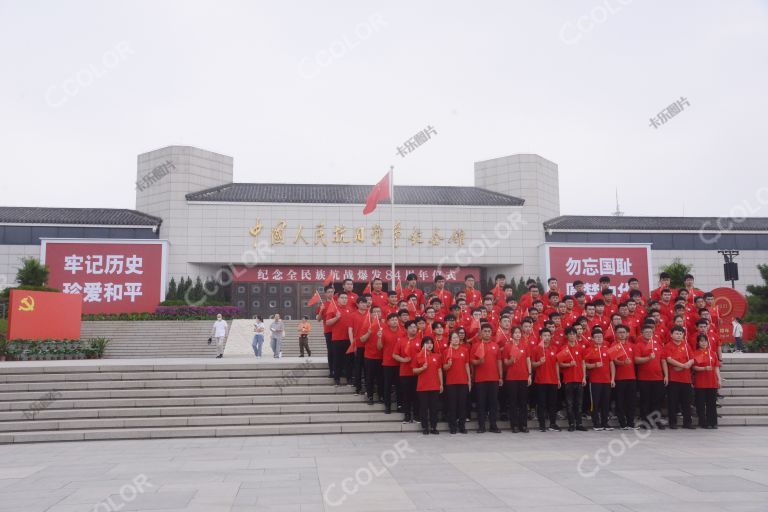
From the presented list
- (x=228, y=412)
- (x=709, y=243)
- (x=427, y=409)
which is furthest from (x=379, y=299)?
(x=709, y=243)

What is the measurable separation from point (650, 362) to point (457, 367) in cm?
265

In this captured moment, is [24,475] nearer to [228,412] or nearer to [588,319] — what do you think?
[228,412]

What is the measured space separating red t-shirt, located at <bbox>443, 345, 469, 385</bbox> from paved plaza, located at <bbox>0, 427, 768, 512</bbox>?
0.71 metres

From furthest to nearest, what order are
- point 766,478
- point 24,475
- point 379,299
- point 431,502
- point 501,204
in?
1. point 501,204
2. point 379,299
3. point 24,475
4. point 766,478
5. point 431,502

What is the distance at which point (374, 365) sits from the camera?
899cm

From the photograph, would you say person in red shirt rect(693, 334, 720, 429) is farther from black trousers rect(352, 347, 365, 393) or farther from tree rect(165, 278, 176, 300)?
tree rect(165, 278, 176, 300)

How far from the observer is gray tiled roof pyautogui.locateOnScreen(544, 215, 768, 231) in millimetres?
28078

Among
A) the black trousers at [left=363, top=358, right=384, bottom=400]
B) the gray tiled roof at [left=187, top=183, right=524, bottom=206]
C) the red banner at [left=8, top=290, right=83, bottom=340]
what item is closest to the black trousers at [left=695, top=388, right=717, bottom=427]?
the black trousers at [left=363, top=358, right=384, bottom=400]

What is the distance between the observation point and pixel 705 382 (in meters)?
8.34

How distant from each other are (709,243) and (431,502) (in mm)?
28007

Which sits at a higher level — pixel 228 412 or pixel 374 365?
pixel 374 365

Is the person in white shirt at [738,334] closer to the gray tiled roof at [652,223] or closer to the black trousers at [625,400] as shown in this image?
the black trousers at [625,400]

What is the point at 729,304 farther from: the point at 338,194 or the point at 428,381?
the point at 338,194

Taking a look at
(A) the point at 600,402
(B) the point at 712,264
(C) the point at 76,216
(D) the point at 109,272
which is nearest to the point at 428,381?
(A) the point at 600,402
